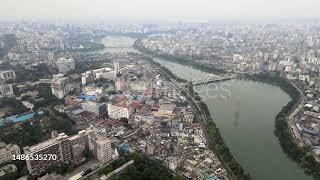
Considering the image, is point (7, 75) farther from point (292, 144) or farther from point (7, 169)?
point (292, 144)

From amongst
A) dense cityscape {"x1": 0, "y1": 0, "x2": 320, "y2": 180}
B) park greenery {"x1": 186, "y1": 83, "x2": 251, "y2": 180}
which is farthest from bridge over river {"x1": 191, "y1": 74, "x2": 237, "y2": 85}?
park greenery {"x1": 186, "y1": 83, "x2": 251, "y2": 180}

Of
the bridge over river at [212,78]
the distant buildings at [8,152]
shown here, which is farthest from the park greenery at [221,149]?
the distant buildings at [8,152]

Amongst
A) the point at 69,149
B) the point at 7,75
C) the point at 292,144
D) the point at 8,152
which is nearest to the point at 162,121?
the point at 69,149

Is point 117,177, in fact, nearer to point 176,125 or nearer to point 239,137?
point 176,125

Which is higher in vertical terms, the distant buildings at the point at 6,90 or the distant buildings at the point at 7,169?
the distant buildings at the point at 6,90

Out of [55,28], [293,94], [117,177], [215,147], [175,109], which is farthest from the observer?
[55,28]

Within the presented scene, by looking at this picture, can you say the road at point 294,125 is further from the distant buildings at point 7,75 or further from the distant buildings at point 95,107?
the distant buildings at point 7,75

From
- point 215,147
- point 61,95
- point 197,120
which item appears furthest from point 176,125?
point 61,95

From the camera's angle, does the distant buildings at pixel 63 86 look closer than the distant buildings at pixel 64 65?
Yes
